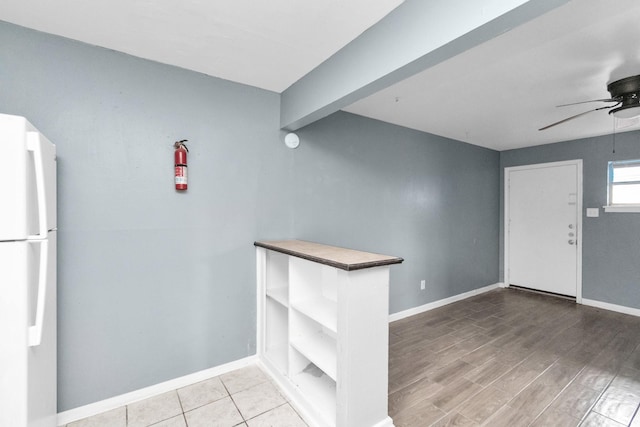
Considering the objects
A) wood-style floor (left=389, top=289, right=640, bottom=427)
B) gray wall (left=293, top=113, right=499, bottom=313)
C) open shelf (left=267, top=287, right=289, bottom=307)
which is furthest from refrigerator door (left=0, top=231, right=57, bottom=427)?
wood-style floor (left=389, top=289, right=640, bottom=427)

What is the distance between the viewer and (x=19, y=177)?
1.19 m

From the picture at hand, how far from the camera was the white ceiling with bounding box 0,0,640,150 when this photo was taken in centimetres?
151

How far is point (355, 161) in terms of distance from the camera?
3158mm

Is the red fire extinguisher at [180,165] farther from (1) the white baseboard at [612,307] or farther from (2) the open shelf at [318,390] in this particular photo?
(1) the white baseboard at [612,307]

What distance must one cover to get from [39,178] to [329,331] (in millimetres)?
1791

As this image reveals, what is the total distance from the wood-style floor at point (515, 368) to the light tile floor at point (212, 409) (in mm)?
825

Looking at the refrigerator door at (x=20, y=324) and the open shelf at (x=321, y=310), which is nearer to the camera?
the refrigerator door at (x=20, y=324)

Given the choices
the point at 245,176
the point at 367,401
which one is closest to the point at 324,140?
Result: the point at 245,176

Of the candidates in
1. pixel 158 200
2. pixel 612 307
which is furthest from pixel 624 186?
pixel 158 200

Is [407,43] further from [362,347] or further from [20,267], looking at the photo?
[20,267]

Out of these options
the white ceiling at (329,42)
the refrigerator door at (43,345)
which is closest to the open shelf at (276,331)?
the refrigerator door at (43,345)

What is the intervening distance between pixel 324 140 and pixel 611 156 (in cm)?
411

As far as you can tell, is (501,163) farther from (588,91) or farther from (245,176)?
(245,176)

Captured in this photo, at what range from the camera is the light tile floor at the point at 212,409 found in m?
1.80
